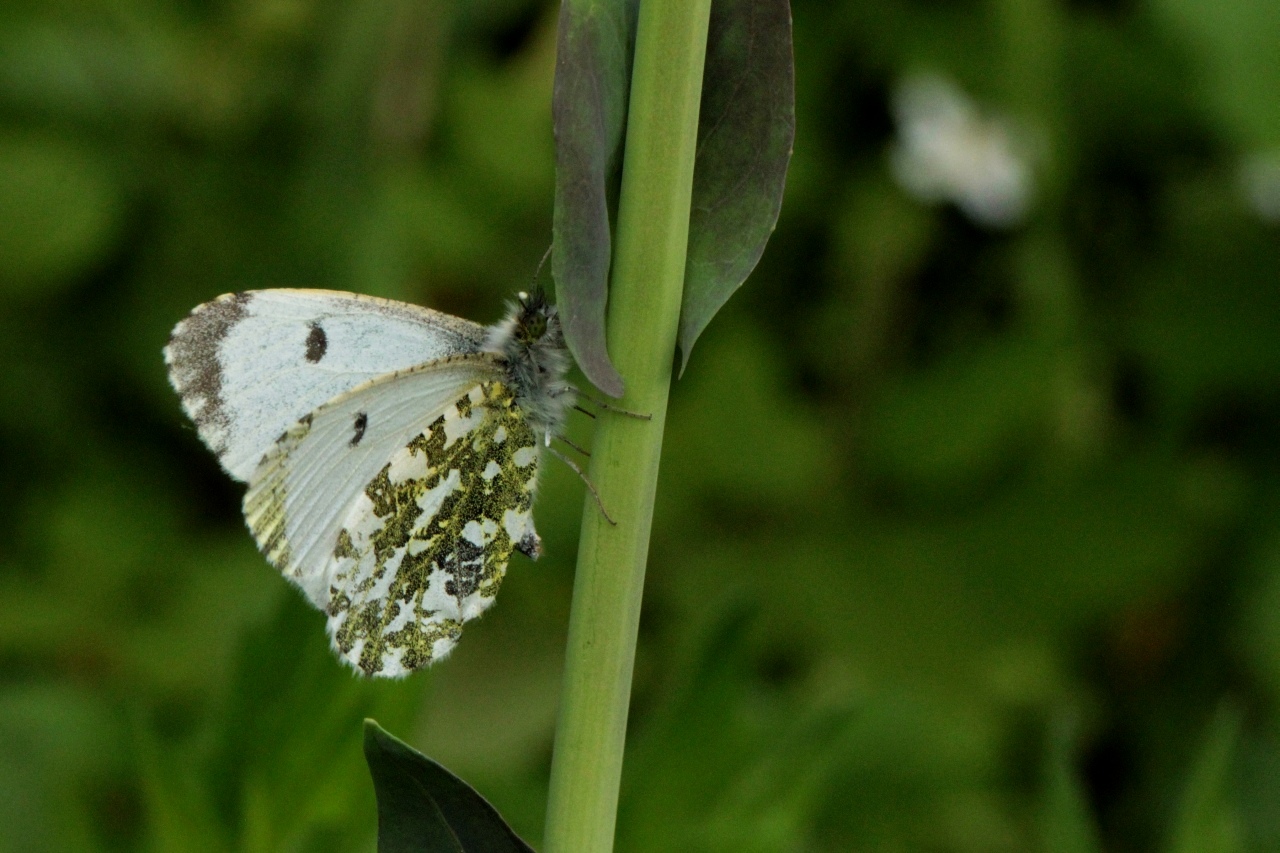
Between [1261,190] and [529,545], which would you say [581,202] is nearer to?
[529,545]

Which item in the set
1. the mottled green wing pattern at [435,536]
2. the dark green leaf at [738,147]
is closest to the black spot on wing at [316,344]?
the mottled green wing pattern at [435,536]

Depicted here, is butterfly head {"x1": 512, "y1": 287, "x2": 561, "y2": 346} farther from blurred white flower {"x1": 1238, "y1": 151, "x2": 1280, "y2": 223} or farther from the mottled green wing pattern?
blurred white flower {"x1": 1238, "y1": 151, "x2": 1280, "y2": 223}

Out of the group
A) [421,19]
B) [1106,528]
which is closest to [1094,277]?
[1106,528]

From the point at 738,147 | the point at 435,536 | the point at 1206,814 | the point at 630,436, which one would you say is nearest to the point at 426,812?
the point at 630,436

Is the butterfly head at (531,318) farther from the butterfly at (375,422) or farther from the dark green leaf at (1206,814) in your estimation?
the dark green leaf at (1206,814)

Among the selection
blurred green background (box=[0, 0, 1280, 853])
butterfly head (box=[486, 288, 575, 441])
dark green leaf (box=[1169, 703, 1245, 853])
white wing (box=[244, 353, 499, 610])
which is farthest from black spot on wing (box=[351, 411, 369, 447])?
blurred green background (box=[0, 0, 1280, 853])

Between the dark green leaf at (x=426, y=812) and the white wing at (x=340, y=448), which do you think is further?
the white wing at (x=340, y=448)

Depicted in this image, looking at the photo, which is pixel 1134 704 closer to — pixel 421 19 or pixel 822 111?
pixel 822 111
